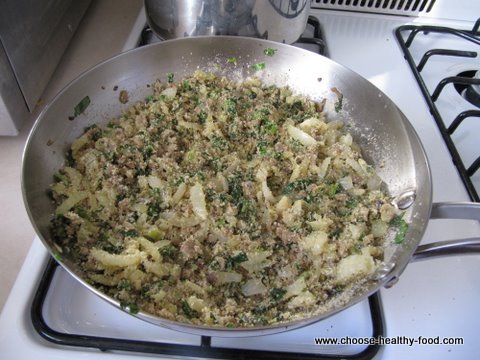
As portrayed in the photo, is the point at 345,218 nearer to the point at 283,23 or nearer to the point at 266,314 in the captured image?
the point at 266,314

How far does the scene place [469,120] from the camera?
44.0 inches

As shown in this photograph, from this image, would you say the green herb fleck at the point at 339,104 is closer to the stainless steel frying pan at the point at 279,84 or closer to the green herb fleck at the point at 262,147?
the stainless steel frying pan at the point at 279,84

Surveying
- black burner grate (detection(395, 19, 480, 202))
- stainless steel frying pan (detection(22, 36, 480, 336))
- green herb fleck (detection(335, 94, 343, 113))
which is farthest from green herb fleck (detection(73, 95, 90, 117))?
black burner grate (detection(395, 19, 480, 202))

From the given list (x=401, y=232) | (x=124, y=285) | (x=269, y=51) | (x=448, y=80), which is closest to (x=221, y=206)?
(x=124, y=285)

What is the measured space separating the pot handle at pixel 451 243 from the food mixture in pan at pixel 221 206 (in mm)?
114

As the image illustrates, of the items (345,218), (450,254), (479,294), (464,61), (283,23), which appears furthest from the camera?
(464,61)

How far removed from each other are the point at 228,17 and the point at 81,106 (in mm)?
425

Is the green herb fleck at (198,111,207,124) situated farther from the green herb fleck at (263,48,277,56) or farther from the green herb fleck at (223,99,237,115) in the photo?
the green herb fleck at (263,48,277,56)

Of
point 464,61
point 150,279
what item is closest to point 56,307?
point 150,279

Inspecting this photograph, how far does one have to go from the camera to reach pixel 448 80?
3.59ft

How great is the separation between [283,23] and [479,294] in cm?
77

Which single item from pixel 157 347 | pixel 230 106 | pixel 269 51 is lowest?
pixel 157 347

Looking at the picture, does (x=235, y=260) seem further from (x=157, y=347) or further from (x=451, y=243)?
(x=451, y=243)

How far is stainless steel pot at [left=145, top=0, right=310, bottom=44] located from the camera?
1.02 metres
